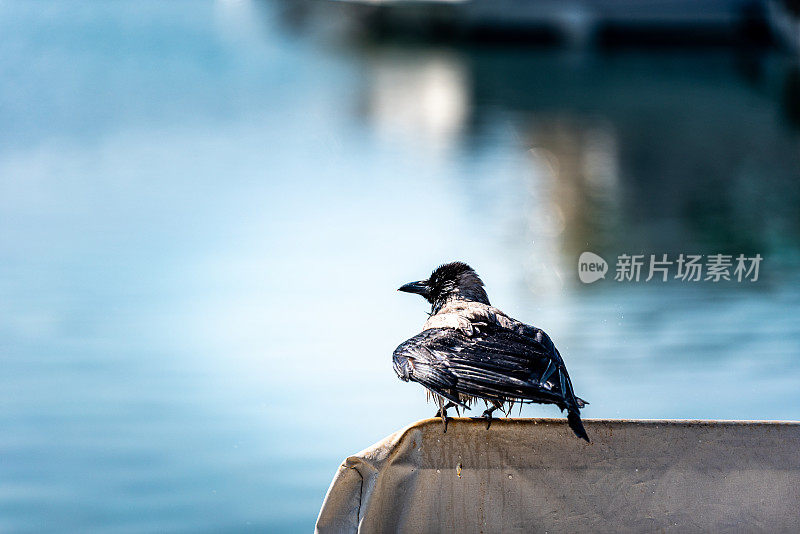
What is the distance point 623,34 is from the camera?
10.1 meters

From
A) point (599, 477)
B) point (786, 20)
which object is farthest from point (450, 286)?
point (786, 20)

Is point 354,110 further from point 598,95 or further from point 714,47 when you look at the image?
point 714,47

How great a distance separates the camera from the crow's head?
293 cm

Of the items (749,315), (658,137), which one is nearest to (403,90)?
(658,137)

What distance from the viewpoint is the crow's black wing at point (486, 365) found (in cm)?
205

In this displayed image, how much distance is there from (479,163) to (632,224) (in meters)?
1.74

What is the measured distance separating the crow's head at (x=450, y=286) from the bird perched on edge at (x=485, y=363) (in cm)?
42

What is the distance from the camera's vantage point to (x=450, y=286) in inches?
119
